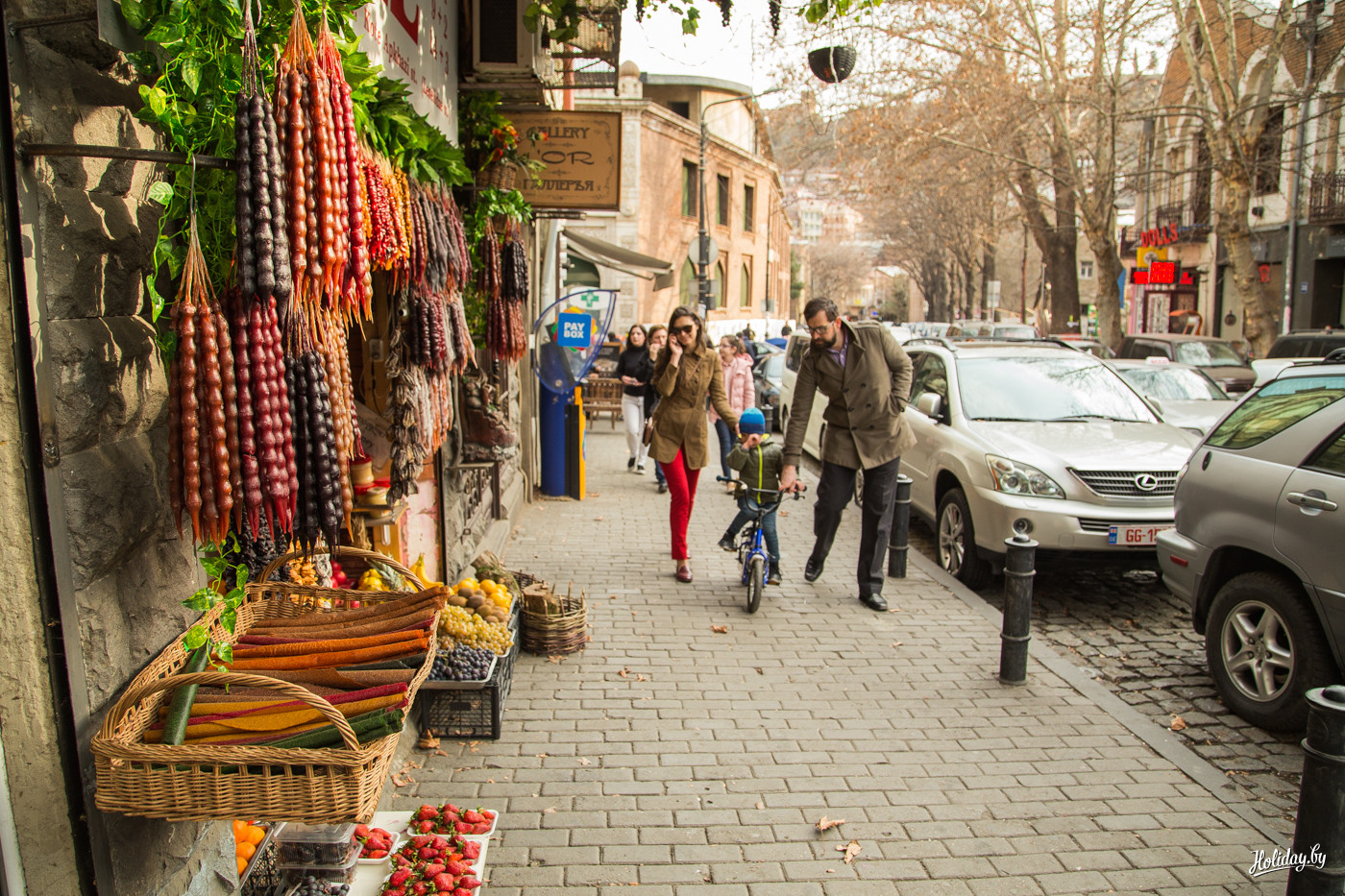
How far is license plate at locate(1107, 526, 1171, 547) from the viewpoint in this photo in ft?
22.4

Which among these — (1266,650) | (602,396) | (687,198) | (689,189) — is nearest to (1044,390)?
(1266,650)

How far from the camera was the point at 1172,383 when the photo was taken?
12.3m

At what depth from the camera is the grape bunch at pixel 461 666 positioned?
15.4 ft

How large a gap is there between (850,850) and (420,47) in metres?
4.85

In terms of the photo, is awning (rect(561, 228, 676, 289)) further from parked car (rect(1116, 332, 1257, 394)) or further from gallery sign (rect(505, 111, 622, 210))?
parked car (rect(1116, 332, 1257, 394))

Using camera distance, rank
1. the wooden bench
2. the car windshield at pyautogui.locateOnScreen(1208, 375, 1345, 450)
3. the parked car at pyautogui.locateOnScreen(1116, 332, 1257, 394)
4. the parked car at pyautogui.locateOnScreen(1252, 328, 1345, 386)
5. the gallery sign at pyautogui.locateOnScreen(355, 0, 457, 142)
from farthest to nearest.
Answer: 1. the wooden bench
2. the parked car at pyautogui.locateOnScreen(1116, 332, 1257, 394)
3. the parked car at pyautogui.locateOnScreen(1252, 328, 1345, 386)
4. the car windshield at pyautogui.locateOnScreen(1208, 375, 1345, 450)
5. the gallery sign at pyautogui.locateOnScreen(355, 0, 457, 142)

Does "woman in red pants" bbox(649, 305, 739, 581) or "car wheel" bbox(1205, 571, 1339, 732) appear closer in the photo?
"car wheel" bbox(1205, 571, 1339, 732)

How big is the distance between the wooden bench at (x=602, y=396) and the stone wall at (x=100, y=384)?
576 inches

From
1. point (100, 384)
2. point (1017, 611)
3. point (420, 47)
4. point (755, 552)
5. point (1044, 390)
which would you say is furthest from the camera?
point (1044, 390)

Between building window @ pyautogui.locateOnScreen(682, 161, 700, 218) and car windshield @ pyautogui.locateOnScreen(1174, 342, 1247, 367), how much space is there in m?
23.3

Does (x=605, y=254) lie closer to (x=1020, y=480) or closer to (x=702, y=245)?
(x=1020, y=480)

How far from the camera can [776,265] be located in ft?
201

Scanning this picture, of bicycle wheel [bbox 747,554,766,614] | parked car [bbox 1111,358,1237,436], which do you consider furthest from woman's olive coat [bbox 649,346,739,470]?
parked car [bbox 1111,358,1237,436]

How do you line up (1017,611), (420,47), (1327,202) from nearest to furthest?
(420,47), (1017,611), (1327,202)
